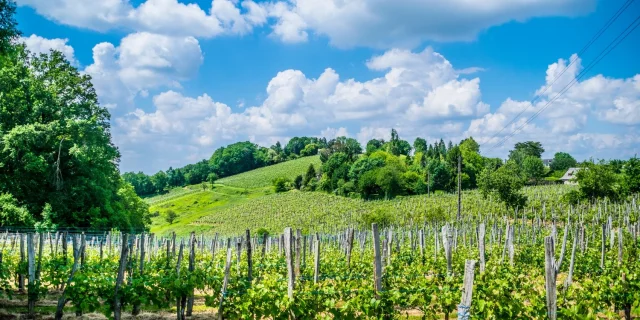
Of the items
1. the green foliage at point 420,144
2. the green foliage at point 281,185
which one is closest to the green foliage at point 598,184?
the green foliage at point 281,185

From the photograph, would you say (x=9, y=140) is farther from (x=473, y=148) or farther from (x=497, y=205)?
(x=473, y=148)

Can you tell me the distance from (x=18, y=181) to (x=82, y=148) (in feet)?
14.6

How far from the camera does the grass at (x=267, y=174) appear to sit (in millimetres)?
94769

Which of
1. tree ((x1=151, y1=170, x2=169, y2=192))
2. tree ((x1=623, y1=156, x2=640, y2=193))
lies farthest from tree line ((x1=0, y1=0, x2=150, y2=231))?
tree ((x1=151, y1=170, x2=169, y2=192))

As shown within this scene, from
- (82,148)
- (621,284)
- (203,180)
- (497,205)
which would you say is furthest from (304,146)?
(621,284)

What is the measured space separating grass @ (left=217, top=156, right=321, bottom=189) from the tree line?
2382 inches

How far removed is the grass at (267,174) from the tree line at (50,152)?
199 feet

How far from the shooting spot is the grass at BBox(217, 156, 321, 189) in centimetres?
9477

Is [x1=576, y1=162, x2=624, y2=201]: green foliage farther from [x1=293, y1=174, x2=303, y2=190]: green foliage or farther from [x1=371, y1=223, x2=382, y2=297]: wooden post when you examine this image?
[x1=293, y1=174, x2=303, y2=190]: green foliage

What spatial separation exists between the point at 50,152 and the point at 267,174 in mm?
72468

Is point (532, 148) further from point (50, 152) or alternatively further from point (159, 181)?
point (50, 152)

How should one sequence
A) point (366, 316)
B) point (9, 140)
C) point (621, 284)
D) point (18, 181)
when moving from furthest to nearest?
point (18, 181), point (9, 140), point (621, 284), point (366, 316)

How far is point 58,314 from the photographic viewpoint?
8.83 meters

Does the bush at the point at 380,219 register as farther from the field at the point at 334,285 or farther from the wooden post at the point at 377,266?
the wooden post at the point at 377,266
